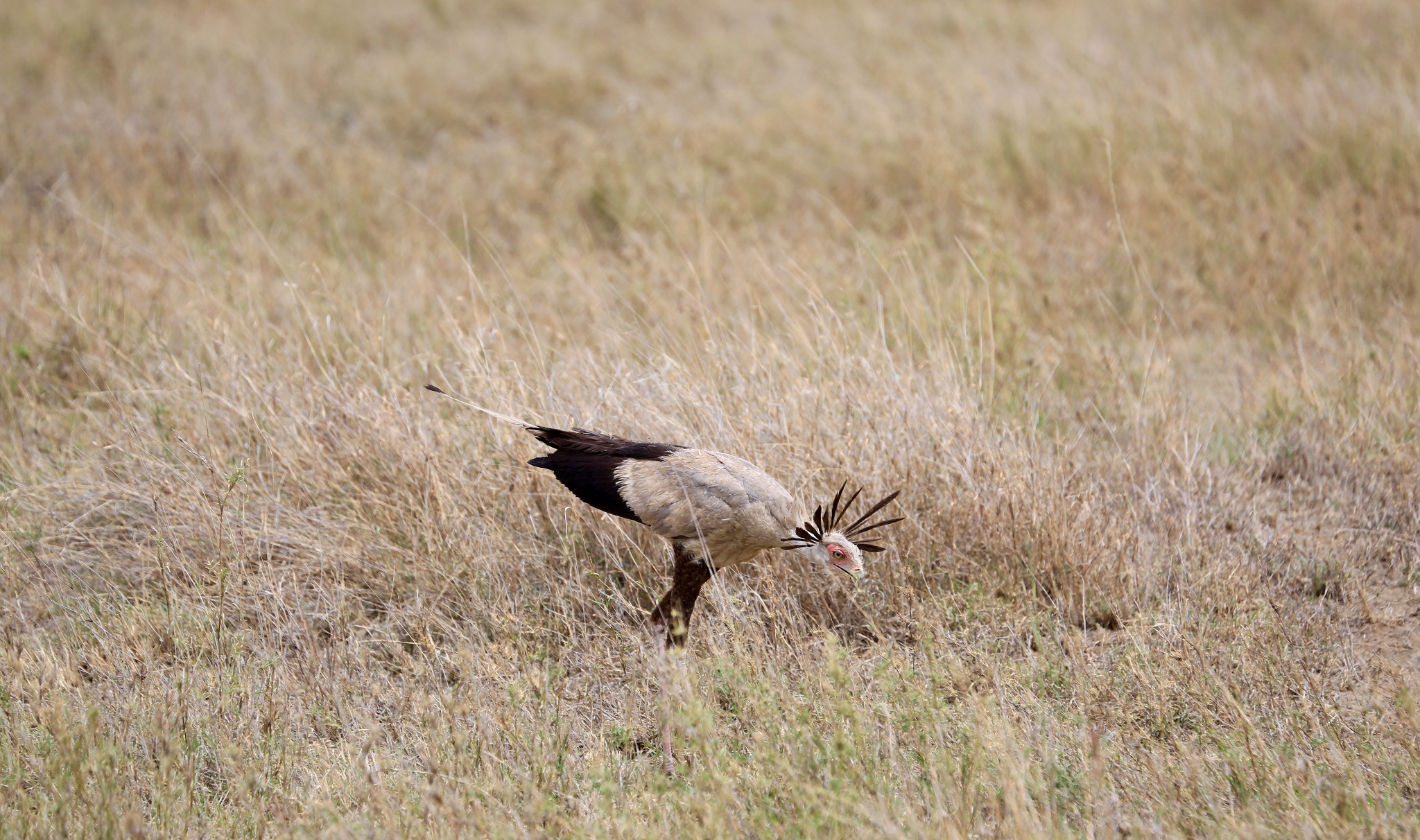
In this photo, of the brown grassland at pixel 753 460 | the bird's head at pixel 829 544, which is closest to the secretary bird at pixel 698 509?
the bird's head at pixel 829 544

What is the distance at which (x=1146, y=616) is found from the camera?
3.48m

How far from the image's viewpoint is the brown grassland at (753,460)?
2.88 meters

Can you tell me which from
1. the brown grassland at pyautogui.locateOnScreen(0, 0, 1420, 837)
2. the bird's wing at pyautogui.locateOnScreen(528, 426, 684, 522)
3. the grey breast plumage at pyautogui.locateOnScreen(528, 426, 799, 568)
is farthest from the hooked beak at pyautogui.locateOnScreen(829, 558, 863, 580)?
the bird's wing at pyautogui.locateOnScreen(528, 426, 684, 522)

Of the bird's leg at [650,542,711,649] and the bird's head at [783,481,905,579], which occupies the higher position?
the bird's head at [783,481,905,579]

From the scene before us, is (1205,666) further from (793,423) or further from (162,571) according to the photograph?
(162,571)

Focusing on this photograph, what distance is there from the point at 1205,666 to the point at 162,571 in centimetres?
346

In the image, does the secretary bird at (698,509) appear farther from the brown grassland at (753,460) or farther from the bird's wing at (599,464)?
the brown grassland at (753,460)

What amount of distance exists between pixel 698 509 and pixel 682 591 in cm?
32

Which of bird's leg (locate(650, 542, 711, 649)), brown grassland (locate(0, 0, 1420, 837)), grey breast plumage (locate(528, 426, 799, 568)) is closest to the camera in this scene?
brown grassland (locate(0, 0, 1420, 837))

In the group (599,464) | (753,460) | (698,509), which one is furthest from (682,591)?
(753,460)

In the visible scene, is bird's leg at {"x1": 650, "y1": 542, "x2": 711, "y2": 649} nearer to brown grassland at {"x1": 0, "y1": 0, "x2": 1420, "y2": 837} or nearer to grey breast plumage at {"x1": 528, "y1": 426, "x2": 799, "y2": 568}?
grey breast plumage at {"x1": 528, "y1": 426, "x2": 799, "y2": 568}

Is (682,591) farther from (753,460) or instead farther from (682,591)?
(753,460)

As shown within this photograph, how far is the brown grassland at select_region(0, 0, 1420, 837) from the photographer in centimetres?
288

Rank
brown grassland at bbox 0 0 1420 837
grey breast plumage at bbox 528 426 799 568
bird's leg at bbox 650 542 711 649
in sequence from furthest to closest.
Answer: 1. bird's leg at bbox 650 542 711 649
2. grey breast plumage at bbox 528 426 799 568
3. brown grassland at bbox 0 0 1420 837
